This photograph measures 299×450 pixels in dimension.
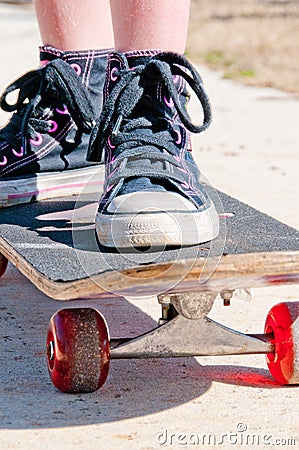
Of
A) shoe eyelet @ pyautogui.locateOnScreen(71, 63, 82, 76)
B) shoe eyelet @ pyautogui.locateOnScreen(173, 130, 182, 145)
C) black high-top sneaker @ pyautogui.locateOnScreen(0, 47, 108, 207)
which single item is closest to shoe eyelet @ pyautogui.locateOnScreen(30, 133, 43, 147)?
black high-top sneaker @ pyautogui.locateOnScreen(0, 47, 108, 207)

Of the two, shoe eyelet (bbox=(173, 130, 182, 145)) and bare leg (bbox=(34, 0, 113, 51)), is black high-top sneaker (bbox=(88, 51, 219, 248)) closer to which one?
shoe eyelet (bbox=(173, 130, 182, 145))

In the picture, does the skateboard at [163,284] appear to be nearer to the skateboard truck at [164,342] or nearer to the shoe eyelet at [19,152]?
the skateboard truck at [164,342]

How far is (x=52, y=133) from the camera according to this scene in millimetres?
2693

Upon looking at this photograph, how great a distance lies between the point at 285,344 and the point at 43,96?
3.40 ft

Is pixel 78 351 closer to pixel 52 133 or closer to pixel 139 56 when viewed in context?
pixel 139 56

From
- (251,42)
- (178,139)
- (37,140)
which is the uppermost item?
(178,139)

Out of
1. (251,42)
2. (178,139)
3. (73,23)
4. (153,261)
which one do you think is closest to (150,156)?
(178,139)

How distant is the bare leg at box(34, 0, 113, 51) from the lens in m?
2.74

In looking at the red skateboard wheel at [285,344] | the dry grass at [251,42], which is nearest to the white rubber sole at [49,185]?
the red skateboard wheel at [285,344]

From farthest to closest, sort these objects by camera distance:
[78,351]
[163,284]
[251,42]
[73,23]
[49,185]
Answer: [251,42] → [73,23] → [49,185] → [78,351] → [163,284]

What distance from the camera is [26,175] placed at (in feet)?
8.71

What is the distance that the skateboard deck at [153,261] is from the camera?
1.76m

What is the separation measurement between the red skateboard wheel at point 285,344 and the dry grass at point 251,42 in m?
5.36

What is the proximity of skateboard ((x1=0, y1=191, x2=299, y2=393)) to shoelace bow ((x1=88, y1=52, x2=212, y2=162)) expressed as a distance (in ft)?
0.74
